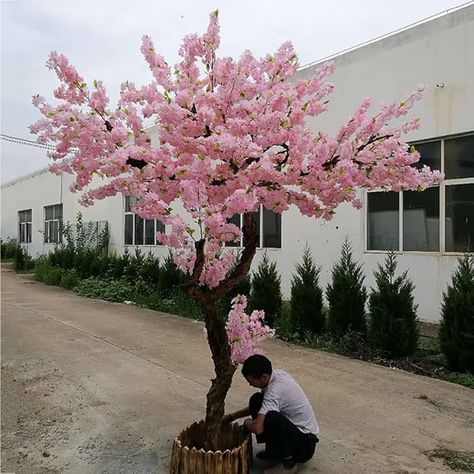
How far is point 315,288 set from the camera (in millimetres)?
7895

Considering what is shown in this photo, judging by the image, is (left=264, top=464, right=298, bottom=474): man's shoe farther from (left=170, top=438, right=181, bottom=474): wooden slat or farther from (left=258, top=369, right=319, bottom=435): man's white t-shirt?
(left=170, top=438, right=181, bottom=474): wooden slat

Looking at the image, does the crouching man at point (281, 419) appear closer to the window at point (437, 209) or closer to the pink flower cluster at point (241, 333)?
the pink flower cluster at point (241, 333)

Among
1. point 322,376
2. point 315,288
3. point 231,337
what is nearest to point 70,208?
point 315,288

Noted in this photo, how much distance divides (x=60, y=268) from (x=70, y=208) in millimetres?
6597

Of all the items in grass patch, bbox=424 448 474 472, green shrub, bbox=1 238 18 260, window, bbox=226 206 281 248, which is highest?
window, bbox=226 206 281 248

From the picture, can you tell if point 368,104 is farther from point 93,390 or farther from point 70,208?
point 70,208

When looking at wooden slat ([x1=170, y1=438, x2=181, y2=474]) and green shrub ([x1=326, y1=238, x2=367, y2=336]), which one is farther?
green shrub ([x1=326, y1=238, x2=367, y2=336])

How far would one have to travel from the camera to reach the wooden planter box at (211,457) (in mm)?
3139

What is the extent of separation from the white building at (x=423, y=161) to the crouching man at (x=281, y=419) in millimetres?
5739

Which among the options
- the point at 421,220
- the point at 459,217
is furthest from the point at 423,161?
the point at 459,217

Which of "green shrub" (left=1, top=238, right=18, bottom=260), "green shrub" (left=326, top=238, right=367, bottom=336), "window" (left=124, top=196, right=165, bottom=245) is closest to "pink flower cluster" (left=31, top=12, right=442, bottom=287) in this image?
"green shrub" (left=326, top=238, right=367, bottom=336)

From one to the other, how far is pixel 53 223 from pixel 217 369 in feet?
82.7

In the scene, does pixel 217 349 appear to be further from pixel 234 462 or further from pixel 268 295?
pixel 268 295

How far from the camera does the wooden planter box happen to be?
10.3 ft
